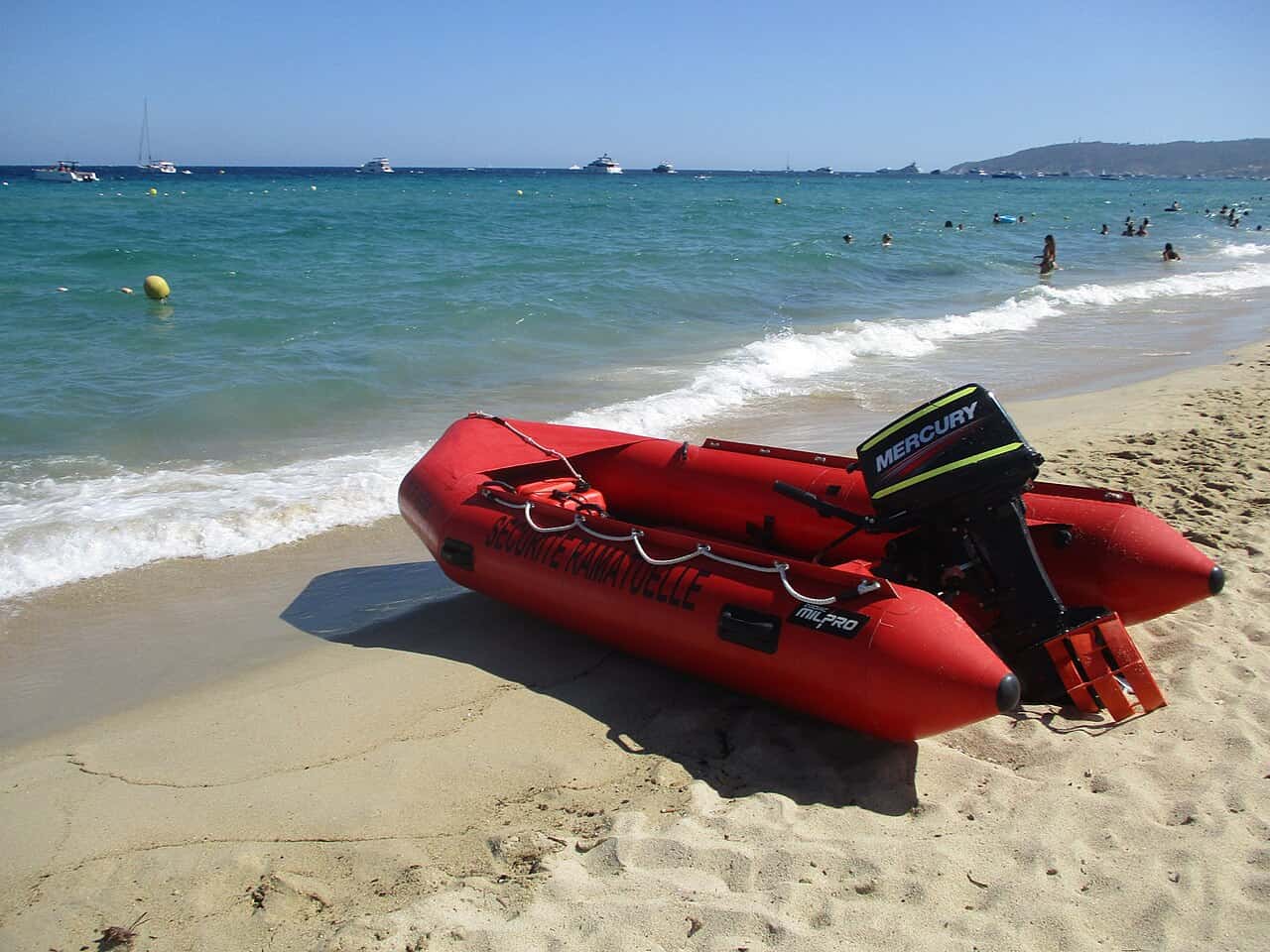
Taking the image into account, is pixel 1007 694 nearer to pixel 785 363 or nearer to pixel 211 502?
pixel 211 502

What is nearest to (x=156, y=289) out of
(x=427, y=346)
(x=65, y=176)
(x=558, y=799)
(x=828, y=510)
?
(x=427, y=346)

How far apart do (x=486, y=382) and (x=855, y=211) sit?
33827mm

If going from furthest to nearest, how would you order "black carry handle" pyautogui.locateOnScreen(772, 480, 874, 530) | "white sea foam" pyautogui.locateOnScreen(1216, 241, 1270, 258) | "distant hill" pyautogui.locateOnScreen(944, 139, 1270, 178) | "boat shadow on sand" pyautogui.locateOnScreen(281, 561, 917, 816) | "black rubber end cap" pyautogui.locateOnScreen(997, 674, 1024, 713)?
"distant hill" pyautogui.locateOnScreen(944, 139, 1270, 178)
"white sea foam" pyautogui.locateOnScreen(1216, 241, 1270, 258)
"black carry handle" pyautogui.locateOnScreen(772, 480, 874, 530)
"boat shadow on sand" pyautogui.locateOnScreen(281, 561, 917, 816)
"black rubber end cap" pyautogui.locateOnScreen(997, 674, 1024, 713)

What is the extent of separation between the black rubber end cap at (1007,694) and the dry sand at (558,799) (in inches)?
10.3

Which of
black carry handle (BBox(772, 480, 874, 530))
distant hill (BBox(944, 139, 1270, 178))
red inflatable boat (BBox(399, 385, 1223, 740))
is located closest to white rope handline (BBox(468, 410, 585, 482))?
red inflatable boat (BBox(399, 385, 1223, 740))

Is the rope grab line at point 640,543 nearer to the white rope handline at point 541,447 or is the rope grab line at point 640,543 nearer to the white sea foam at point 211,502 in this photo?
the white rope handline at point 541,447

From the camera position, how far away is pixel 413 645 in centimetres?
429

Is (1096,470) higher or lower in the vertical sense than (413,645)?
higher

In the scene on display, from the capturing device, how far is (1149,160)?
154875 mm

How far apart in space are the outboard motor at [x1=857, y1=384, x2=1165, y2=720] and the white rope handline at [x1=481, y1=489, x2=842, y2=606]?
42 centimetres

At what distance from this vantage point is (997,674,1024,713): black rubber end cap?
2908 millimetres

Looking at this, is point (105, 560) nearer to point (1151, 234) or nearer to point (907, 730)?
point (907, 730)

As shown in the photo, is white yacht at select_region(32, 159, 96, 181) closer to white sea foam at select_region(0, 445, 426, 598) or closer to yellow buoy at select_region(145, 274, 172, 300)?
yellow buoy at select_region(145, 274, 172, 300)

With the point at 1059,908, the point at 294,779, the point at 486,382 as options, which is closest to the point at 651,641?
the point at 294,779
